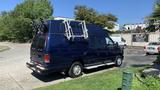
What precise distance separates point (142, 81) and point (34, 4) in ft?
148

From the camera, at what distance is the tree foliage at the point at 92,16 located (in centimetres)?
5016

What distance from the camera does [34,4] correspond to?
170ft

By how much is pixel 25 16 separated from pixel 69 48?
1620 inches

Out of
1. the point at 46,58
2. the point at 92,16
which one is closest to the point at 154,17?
the point at 46,58

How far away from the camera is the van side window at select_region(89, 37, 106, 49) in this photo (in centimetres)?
1241

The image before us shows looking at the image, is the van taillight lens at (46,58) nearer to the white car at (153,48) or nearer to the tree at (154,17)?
the tree at (154,17)

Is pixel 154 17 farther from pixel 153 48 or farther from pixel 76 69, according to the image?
pixel 153 48

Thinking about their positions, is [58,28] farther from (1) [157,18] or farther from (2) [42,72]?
(1) [157,18]

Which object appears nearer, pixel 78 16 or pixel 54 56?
pixel 54 56

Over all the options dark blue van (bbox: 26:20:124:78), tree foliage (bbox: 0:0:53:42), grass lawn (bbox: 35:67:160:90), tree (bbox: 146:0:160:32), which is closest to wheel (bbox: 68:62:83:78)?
dark blue van (bbox: 26:20:124:78)

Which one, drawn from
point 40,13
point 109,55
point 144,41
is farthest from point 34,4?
point 109,55

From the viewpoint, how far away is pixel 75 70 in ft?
38.3

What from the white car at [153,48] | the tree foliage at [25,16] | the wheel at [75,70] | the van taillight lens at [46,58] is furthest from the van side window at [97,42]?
the tree foliage at [25,16]

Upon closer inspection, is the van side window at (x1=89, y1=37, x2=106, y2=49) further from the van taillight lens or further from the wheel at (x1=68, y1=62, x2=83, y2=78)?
the van taillight lens
